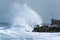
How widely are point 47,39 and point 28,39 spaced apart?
4.08ft

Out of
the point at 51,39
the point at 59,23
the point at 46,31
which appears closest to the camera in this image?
the point at 51,39

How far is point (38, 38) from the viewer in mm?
12375

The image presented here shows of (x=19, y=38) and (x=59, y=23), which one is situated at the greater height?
(x=59, y=23)

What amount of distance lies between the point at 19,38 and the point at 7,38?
814mm

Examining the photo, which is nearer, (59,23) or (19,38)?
(19,38)

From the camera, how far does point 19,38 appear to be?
40.5 ft

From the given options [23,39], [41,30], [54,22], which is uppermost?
[54,22]

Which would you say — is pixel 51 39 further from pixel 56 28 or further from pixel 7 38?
pixel 56 28

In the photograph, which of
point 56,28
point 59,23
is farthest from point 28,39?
point 59,23

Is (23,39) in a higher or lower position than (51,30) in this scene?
lower

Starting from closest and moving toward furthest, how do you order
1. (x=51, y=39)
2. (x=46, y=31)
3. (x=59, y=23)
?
(x=51, y=39), (x=46, y=31), (x=59, y=23)

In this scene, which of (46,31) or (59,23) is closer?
(46,31)

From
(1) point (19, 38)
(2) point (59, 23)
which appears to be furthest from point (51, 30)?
(1) point (19, 38)

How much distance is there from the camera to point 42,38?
12250 millimetres
